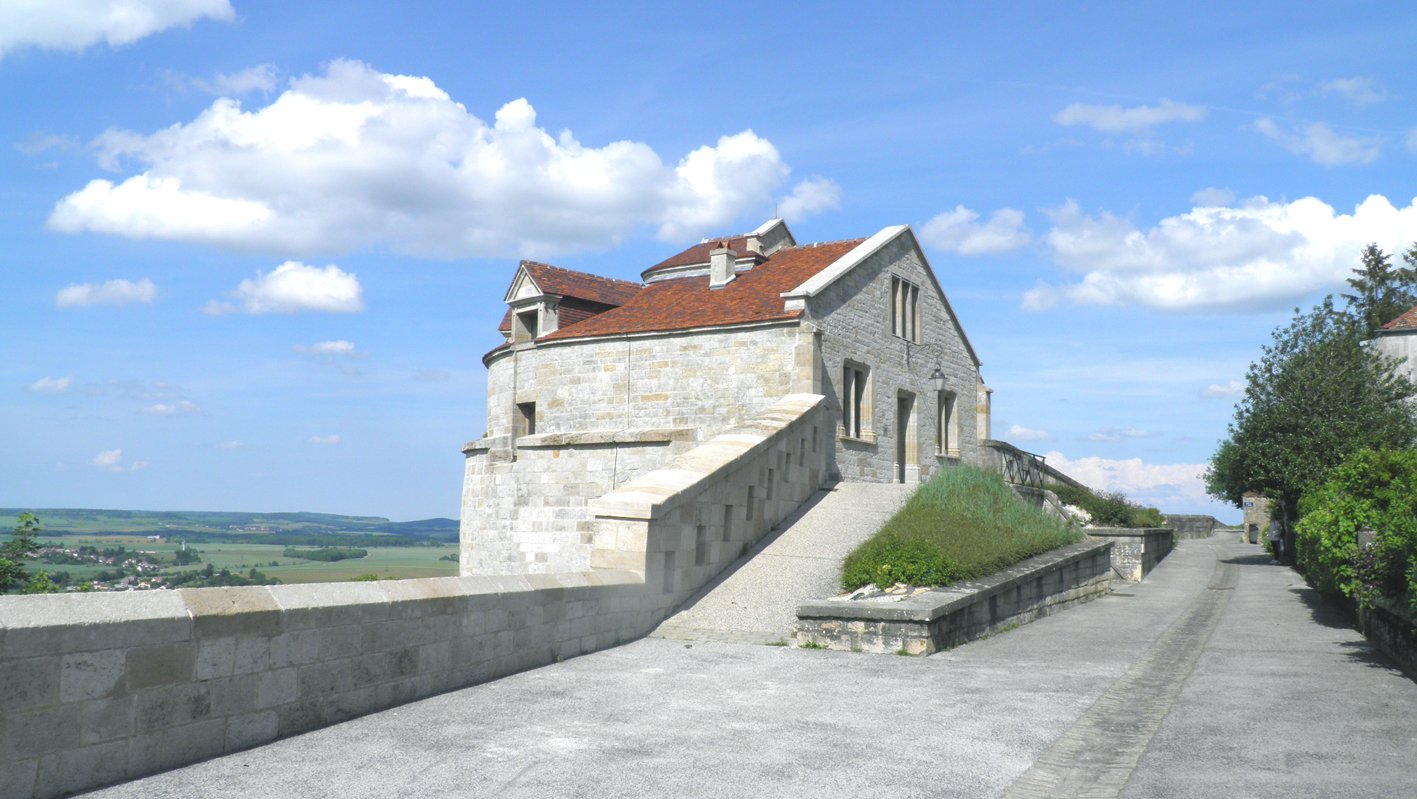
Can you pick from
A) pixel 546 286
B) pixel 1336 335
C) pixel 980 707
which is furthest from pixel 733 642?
pixel 1336 335

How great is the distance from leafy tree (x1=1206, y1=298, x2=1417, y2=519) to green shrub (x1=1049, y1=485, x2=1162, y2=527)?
291cm

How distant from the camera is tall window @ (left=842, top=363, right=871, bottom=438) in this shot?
21086mm

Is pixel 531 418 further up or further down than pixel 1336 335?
further down

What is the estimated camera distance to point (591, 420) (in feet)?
73.2

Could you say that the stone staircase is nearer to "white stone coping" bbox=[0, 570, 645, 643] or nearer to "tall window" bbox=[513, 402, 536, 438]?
"white stone coping" bbox=[0, 570, 645, 643]

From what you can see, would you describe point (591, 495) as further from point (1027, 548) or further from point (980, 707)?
point (980, 707)

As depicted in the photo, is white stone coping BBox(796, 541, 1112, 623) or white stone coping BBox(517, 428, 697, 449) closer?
white stone coping BBox(796, 541, 1112, 623)

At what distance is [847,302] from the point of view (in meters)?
21.3

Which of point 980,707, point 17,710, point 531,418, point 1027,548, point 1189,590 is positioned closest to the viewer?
point 17,710

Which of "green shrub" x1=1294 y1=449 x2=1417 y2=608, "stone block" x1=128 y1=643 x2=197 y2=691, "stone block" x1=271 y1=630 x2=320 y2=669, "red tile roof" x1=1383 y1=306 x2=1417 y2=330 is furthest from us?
"red tile roof" x1=1383 y1=306 x2=1417 y2=330

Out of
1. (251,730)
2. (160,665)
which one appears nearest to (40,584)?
(251,730)

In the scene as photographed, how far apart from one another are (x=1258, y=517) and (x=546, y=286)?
136 ft

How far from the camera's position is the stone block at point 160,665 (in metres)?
5.73

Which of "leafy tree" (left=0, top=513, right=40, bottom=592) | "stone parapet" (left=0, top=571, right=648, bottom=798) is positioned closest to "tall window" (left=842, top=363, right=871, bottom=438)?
"stone parapet" (left=0, top=571, right=648, bottom=798)
